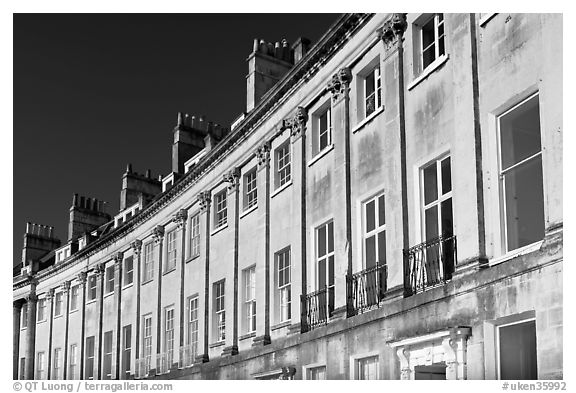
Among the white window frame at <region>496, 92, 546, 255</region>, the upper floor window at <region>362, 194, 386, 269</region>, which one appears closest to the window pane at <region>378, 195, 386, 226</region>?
the upper floor window at <region>362, 194, 386, 269</region>

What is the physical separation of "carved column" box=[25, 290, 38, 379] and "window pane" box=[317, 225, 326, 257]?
2355 cm

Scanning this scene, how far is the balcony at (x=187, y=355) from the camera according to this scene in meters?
27.1

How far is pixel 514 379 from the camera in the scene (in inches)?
503

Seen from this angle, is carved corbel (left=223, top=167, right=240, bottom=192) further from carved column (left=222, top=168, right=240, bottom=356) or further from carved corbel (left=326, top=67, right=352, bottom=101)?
carved corbel (left=326, top=67, right=352, bottom=101)

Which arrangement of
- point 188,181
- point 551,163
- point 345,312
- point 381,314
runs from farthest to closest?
point 188,181 → point 345,312 → point 381,314 → point 551,163

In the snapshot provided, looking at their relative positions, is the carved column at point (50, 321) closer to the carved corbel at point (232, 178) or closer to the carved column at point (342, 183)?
the carved corbel at point (232, 178)

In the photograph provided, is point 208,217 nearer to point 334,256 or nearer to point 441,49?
point 334,256

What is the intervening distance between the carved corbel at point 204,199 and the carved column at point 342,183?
8.43 m

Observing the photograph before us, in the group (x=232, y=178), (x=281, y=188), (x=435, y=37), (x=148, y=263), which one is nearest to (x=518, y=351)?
(x=435, y=37)

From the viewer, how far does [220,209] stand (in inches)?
1073

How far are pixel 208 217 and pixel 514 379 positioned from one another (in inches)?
625

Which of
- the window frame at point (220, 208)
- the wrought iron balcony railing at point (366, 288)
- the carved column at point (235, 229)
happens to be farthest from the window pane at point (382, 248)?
the window frame at point (220, 208)

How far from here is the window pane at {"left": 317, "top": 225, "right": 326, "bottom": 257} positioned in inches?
800
